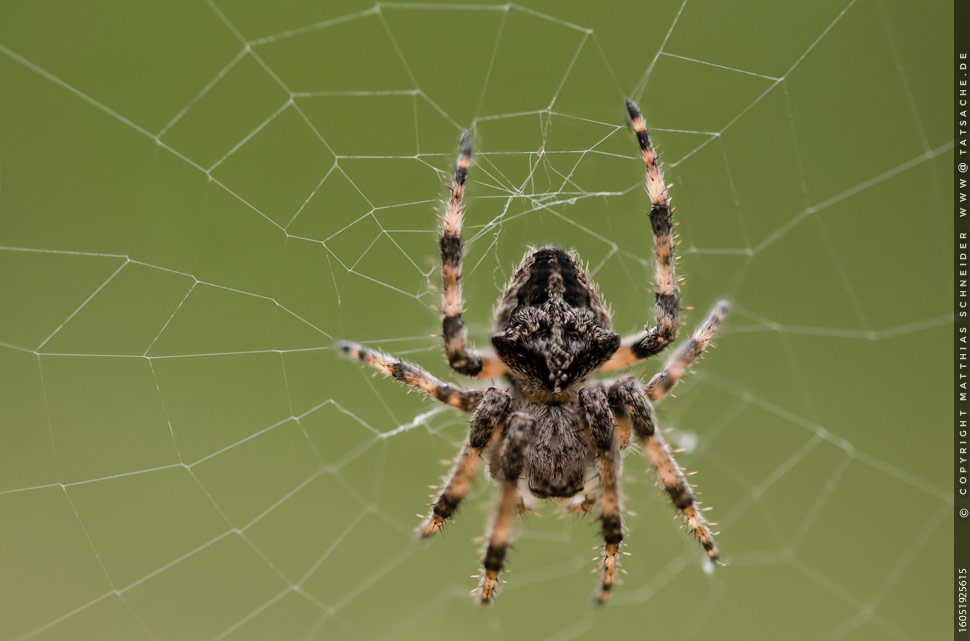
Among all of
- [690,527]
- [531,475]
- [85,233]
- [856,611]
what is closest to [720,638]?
[856,611]

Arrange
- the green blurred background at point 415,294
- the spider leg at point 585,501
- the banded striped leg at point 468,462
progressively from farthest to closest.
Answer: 1. the green blurred background at point 415,294
2. the spider leg at point 585,501
3. the banded striped leg at point 468,462

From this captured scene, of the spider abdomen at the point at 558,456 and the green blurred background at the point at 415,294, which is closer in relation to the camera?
the spider abdomen at the point at 558,456

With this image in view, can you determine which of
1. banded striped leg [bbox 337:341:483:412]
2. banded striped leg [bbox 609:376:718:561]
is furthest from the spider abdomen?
banded striped leg [bbox 337:341:483:412]

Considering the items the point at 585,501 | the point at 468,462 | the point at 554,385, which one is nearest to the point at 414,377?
the point at 468,462

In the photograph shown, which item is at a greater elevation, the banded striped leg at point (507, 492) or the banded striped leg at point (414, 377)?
the banded striped leg at point (414, 377)

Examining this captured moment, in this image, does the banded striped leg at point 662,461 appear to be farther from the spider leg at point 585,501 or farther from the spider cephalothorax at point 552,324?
the spider leg at point 585,501

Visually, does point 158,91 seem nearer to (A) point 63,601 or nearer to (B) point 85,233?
(B) point 85,233

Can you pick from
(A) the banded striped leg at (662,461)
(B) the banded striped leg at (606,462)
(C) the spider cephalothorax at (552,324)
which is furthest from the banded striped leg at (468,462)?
(A) the banded striped leg at (662,461)
